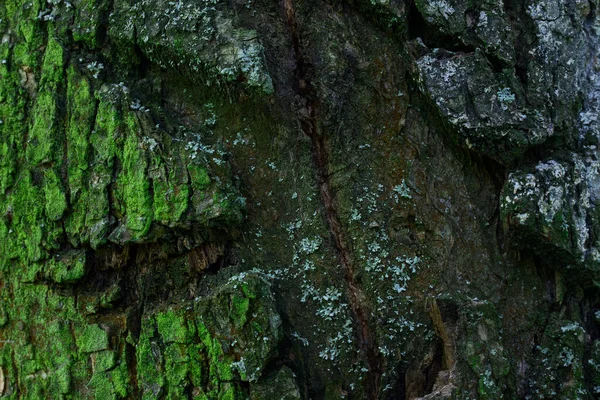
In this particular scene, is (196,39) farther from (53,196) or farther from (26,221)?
(26,221)

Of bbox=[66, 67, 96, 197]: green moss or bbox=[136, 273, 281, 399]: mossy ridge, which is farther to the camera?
bbox=[66, 67, 96, 197]: green moss

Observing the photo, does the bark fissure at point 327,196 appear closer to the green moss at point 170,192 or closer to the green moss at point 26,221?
the green moss at point 170,192

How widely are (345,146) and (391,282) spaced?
0.39 m

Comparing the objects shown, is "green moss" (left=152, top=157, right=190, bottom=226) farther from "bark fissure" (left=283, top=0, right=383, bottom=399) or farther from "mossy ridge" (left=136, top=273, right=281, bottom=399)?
"bark fissure" (left=283, top=0, right=383, bottom=399)

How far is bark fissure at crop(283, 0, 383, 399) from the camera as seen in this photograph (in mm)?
1780

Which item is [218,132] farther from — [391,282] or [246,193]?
[391,282]

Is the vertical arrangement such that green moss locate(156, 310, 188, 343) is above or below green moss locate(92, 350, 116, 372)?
above

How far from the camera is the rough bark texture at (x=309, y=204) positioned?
1747 millimetres

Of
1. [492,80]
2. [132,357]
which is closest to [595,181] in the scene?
[492,80]

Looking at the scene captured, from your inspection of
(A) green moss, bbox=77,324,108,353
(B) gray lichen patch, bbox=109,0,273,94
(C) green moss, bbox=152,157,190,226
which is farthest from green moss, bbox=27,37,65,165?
(A) green moss, bbox=77,324,108,353

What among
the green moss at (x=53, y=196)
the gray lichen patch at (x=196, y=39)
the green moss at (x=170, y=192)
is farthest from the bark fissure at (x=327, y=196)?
the green moss at (x=53, y=196)

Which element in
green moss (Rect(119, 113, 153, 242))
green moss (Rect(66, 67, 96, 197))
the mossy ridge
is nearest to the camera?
the mossy ridge

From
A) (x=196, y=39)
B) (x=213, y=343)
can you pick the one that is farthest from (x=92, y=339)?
(x=196, y=39)

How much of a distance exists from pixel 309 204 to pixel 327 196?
0.18ft
